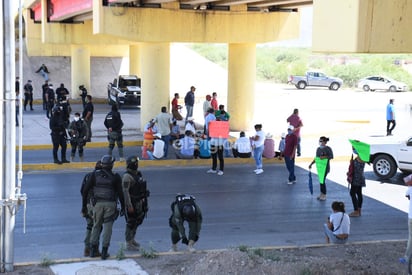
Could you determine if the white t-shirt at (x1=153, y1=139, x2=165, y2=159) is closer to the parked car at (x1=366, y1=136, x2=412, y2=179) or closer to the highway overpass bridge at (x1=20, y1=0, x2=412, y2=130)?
the highway overpass bridge at (x1=20, y1=0, x2=412, y2=130)

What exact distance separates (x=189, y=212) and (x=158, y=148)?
10.2 metres

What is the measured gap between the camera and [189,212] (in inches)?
407

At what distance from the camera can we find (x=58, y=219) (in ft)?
45.0

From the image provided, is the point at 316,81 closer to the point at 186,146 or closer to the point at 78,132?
the point at 186,146

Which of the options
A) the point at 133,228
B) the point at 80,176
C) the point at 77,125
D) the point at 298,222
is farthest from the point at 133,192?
the point at 77,125

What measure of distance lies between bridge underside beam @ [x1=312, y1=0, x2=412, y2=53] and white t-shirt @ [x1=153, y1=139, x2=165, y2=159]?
1092 centimetres

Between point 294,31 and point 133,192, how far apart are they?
18.7 m

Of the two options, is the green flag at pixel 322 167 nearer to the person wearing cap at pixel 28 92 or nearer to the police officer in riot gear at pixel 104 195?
the police officer in riot gear at pixel 104 195

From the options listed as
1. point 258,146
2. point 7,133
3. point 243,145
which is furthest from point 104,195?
point 243,145

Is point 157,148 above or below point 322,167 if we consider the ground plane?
below

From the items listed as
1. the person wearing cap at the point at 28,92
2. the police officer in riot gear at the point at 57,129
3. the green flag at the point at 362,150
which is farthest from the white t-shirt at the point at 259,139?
the person wearing cap at the point at 28,92

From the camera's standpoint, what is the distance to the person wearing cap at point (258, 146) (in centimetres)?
1856


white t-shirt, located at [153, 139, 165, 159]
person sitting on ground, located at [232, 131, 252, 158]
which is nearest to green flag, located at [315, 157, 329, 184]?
person sitting on ground, located at [232, 131, 252, 158]

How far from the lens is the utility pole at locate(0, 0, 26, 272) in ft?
32.2
